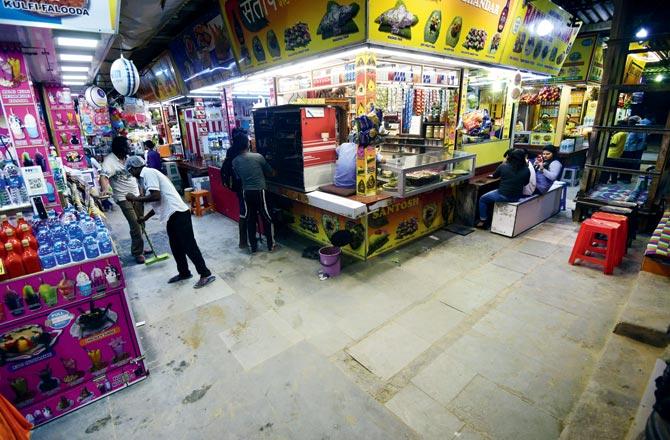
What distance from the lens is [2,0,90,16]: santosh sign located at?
2693mm

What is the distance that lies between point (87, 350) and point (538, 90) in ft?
42.8

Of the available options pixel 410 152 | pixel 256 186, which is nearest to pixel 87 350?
pixel 256 186

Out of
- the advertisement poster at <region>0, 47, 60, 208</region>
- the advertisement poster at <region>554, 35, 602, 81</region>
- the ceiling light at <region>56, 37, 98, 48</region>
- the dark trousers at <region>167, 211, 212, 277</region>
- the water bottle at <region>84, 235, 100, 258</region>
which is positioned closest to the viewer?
the water bottle at <region>84, 235, 100, 258</region>

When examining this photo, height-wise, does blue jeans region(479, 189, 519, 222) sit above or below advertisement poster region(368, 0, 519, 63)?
below

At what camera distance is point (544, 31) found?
7.03 meters

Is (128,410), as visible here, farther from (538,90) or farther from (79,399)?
(538,90)

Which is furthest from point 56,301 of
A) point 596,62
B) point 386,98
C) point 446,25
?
point 596,62

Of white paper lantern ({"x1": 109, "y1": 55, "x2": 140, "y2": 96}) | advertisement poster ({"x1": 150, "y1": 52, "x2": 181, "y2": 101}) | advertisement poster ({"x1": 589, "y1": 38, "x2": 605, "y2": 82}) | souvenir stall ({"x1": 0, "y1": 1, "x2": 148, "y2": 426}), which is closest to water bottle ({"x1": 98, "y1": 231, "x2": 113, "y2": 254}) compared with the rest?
souvenir stall ({"x1": 0, "y1": 1, "x2": 148, "y2": 426})

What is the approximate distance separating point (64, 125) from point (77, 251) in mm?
8368

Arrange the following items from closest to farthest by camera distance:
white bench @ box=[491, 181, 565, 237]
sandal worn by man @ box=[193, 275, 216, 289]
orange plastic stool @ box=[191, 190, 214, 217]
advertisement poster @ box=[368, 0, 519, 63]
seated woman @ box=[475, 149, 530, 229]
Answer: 1. advertisement poster @ box=[368, 0, 519, 63]
2. sandal worn by man @ box=[193, 275, 216, 289]
3. seated woman @ box=[475, 149, 530, 229]
4. white bench @ box=[491, 181, 565, 237]
5. orange plastic stool @ box=[191, 190, 214, 217]

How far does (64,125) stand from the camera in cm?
881

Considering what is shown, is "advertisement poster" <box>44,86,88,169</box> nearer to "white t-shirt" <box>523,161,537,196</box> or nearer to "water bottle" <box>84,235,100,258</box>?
"water bottle" <box>84,235,100,258</box>

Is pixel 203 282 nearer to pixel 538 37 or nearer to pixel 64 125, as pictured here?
pixel 64 125

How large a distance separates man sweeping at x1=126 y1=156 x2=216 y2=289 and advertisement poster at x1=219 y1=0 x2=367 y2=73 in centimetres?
264
